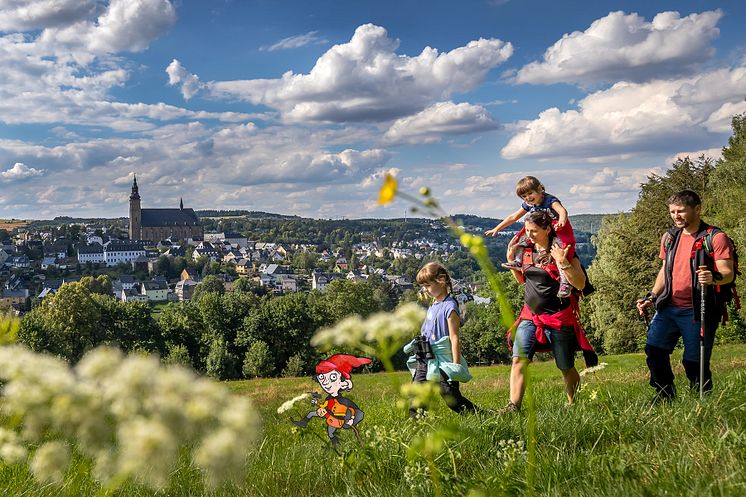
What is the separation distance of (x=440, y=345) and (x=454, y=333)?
19 cm

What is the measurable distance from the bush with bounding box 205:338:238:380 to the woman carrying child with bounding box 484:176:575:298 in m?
55.6

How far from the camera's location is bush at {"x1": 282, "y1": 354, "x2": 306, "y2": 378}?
57969mm

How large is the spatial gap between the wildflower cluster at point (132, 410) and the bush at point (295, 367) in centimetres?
5788

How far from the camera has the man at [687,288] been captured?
18.9 feet

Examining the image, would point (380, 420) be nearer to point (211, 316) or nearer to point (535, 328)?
point (535, 328)

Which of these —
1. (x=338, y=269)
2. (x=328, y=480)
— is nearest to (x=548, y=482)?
(x=328, y=480)

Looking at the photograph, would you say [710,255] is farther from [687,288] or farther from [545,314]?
[545,314]

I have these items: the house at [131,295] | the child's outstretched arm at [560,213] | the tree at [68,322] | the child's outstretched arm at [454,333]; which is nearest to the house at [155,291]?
the house at [131,295]

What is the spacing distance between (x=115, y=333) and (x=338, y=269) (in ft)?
426

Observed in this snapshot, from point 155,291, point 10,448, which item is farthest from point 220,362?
point 155,291

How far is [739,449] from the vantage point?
127 inches

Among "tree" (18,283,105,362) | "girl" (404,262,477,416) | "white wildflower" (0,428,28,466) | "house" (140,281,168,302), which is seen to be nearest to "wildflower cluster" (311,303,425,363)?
"white wildflower" (0,428,28,466)

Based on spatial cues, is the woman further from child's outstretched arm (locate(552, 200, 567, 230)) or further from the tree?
the tree

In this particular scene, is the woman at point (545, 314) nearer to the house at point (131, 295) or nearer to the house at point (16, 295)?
the house at point (16, 295)
